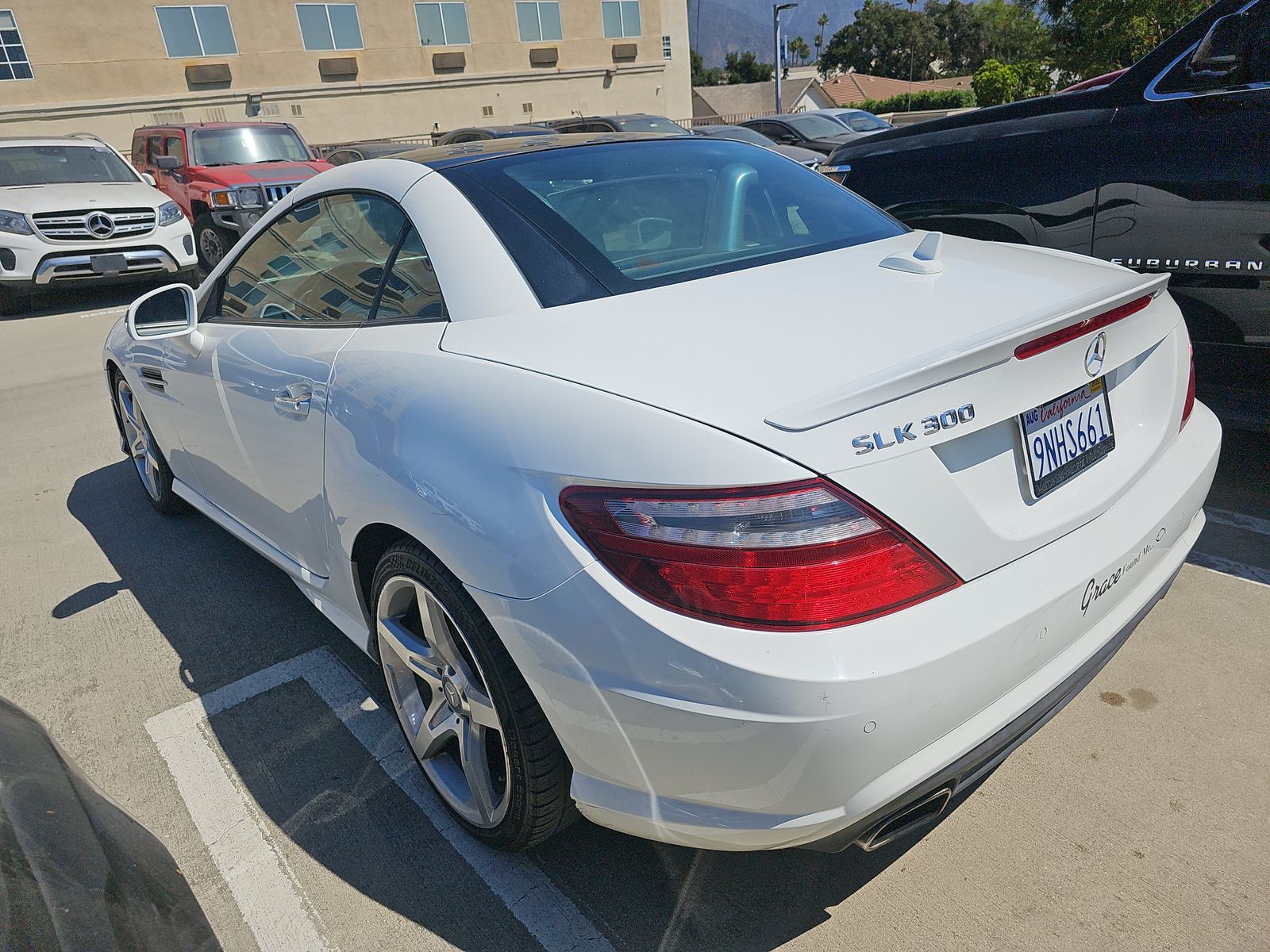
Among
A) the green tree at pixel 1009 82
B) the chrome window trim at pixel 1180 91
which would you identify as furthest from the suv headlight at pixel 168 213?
the green tree at pixel 1009 82

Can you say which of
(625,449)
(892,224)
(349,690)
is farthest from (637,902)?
(892,224)

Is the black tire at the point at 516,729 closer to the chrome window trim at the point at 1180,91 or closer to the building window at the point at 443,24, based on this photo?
the chrome window trim at the point at 1180,91

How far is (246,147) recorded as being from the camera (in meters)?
12.1

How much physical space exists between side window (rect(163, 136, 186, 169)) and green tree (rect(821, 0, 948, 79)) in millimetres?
88542

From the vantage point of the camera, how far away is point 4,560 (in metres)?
3.98

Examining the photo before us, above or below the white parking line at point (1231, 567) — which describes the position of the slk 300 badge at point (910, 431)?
above

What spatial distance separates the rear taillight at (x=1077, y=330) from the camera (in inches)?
65.7

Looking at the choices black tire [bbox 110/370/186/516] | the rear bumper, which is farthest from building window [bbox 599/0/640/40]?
the rear bumper

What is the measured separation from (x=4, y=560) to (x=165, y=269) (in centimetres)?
696

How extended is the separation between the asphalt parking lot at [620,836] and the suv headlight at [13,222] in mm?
7649

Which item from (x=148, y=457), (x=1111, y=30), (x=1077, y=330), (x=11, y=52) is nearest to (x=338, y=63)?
(x=11, y=52)

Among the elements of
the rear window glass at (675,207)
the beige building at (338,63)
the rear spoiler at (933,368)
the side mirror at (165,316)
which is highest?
the beige building at (338,63)

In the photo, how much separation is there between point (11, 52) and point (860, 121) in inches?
1066

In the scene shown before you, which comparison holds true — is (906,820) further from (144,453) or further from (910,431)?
(144,453)
